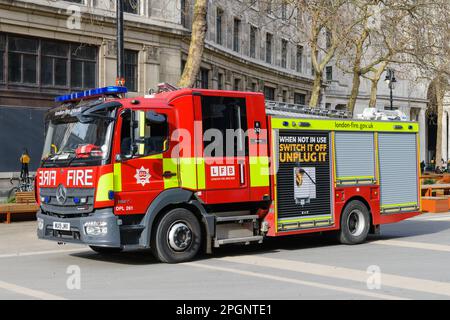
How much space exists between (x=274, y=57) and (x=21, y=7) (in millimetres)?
23792

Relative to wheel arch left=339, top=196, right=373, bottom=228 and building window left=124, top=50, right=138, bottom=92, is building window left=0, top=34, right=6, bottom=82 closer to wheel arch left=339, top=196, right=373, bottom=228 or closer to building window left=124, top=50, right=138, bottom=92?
building window left=124, top=50, right=138, bottom=92

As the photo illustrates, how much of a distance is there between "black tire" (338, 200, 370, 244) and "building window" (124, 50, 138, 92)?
18263 mm

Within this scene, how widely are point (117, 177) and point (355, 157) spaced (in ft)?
18.9

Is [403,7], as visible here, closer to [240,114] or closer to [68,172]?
[240,114]

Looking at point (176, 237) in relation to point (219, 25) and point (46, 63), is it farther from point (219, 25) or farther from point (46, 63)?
point (219, 25)

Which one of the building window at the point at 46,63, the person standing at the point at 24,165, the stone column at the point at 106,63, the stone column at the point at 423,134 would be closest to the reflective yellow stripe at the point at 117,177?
Result: the person standing at the point at 24,165

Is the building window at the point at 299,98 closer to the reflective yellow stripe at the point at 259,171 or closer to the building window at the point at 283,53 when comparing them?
the building window at the point at 283,53

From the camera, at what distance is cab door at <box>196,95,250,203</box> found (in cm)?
1171

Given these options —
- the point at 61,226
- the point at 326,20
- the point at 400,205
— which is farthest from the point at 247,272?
the point at 326,20

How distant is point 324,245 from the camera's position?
1433 centimetres

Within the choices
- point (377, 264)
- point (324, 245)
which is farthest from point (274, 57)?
point (377, 264)

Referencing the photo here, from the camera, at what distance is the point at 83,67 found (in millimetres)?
29094
